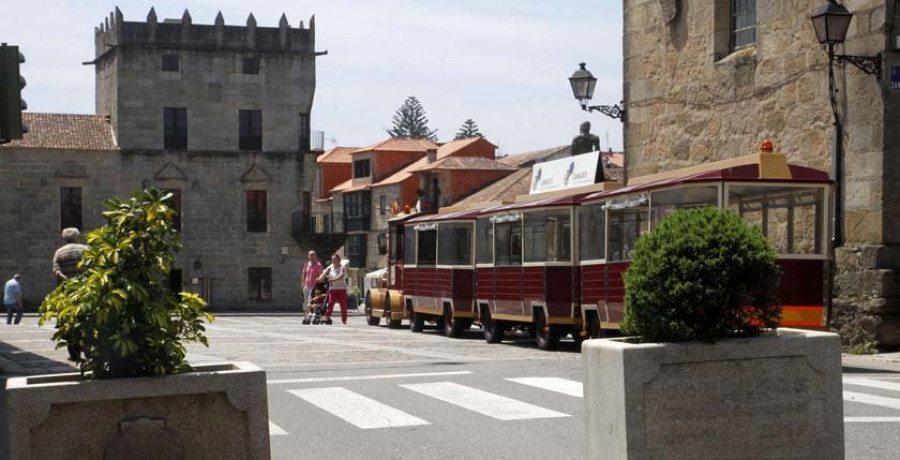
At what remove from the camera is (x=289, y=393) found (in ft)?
42.3

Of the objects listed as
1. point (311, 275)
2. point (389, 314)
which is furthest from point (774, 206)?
point (311, 275)

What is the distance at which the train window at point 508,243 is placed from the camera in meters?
21.9

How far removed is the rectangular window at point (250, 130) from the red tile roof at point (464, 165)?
16.8 meters

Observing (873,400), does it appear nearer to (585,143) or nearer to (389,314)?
(585,143)

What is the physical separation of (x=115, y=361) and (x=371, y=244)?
78027 millimetres

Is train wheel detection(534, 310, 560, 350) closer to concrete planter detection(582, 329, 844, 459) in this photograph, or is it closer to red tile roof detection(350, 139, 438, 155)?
concrete planter detection(582, 329, 844, 459)

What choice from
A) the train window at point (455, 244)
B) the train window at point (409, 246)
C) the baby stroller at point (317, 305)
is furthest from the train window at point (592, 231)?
the baby stroller at point (317, 305)

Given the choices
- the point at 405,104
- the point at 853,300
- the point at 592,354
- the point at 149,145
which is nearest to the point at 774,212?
the point at 853,300

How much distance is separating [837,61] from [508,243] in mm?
6113

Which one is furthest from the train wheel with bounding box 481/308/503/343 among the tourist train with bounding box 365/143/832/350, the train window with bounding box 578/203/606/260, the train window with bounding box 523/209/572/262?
the train window with bounding box 578/203/606/260

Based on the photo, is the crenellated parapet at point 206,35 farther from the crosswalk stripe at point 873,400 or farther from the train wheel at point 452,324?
the crosswalk stripe at point 873,400

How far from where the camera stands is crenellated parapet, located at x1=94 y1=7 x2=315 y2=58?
5912 centimetres

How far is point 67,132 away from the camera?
5878 cm

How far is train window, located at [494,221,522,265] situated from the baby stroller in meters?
9.80
